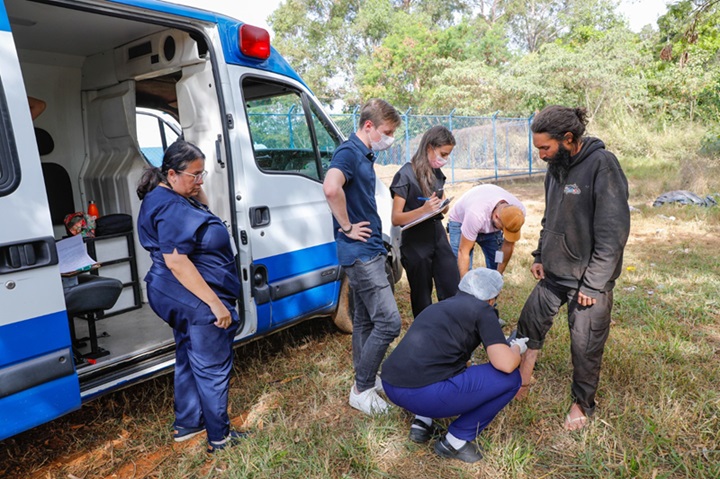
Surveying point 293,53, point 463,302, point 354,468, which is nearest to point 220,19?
point 463,302

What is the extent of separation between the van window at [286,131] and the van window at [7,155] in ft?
5.08

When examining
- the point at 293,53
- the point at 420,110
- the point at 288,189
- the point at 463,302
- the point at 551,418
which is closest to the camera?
the point at 463,302

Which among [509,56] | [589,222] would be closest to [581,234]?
[589,222]

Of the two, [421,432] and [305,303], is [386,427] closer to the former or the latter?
[421,432]

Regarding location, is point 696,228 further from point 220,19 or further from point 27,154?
point 27,154

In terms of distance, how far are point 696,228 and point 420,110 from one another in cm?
1863

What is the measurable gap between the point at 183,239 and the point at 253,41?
5.52 ft

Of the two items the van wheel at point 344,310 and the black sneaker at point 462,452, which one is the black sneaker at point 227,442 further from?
the van wheel at point 344,310

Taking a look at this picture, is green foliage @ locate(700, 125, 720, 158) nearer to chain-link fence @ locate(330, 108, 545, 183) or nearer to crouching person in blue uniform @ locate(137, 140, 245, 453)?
chain-link fence @ locate(330, 108, 545, 183)

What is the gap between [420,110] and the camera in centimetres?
2553

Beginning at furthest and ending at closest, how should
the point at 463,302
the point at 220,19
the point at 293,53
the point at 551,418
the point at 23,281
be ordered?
the point at 293,53
the point at 220,19
the point at 551,418
the point at 463,302
the point at 23,281

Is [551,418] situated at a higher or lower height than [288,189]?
lower

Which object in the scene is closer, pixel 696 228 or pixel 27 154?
pixel 27 154

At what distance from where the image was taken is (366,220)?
3.06 meters
